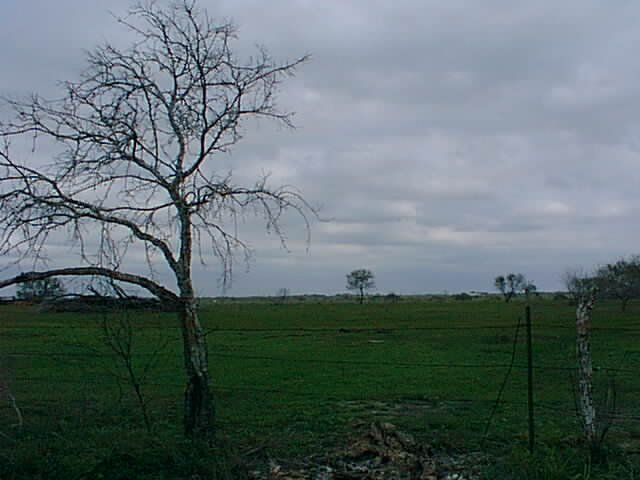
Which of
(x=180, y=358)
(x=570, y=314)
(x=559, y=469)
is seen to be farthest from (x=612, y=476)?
(x=570, y=314)

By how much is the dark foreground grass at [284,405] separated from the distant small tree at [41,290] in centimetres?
24

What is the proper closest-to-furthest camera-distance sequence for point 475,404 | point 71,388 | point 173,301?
point 173,301 → point 475,404 → point 71,388

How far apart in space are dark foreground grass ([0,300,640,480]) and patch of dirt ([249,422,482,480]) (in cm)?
32

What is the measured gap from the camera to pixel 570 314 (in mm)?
43312

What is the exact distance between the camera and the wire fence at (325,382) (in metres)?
11.4

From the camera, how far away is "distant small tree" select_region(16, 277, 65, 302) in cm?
879

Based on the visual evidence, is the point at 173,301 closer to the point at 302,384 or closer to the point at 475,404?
the point at 475,404

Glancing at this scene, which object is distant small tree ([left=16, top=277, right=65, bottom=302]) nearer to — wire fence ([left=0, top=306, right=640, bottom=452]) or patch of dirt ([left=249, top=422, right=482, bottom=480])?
wire fence ([left=0, top=306, right=640, bottom=452])

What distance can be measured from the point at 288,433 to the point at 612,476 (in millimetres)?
4531

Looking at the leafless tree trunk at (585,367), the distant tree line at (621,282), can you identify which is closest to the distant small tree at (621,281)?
the distant tree line at (621,282)

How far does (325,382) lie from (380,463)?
9906 millimetres

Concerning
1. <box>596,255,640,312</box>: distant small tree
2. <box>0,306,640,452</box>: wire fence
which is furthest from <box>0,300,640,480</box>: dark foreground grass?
<box>596,255,640,312</box>: distant small tree

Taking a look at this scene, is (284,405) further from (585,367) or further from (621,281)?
(621,281)

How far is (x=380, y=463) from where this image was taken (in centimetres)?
776
